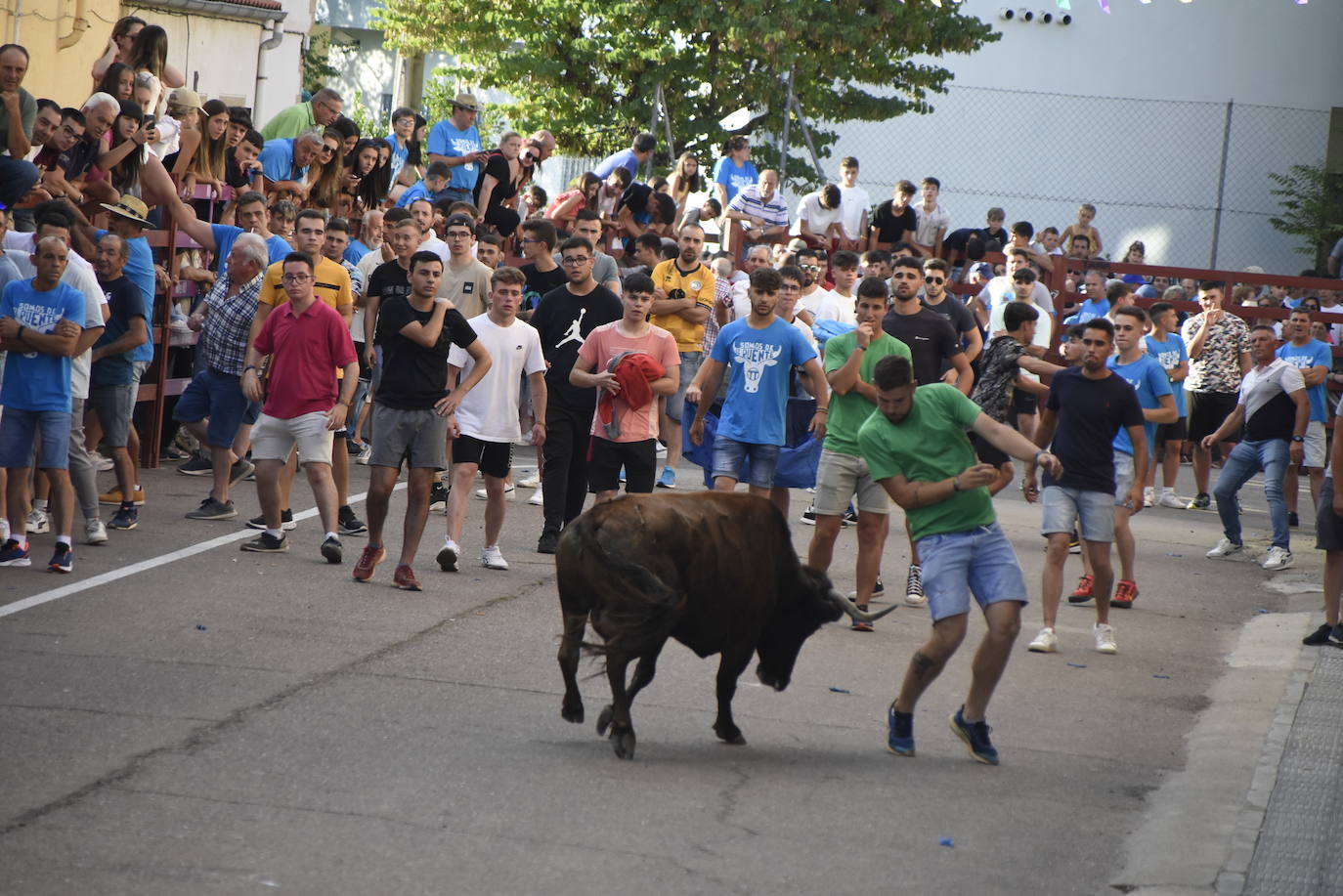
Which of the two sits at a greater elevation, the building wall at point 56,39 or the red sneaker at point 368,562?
the building wall at point 56,39

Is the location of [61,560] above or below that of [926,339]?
below

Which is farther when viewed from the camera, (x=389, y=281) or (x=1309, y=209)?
(x=1309, y=209)

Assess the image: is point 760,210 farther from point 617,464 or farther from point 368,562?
point 368,562

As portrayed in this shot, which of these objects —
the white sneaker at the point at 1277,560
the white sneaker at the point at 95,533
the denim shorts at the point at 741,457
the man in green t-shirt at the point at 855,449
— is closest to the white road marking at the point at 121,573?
the white sneaker at the point at 95,533

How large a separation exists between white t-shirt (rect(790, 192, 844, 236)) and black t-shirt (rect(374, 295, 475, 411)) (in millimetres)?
12343

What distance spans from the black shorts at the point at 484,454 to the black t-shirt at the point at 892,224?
1254cm

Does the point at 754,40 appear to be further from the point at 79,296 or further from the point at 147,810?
the point at 147,810

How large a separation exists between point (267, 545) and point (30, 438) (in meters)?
1.58

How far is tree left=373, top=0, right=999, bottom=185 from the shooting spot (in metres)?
26.5

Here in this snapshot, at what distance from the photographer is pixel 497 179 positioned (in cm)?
1839

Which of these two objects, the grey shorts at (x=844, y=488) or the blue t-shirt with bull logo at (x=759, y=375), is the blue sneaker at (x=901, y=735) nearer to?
the grey shorts at (x=844, y=488)

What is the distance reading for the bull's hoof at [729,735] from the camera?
7.23 meters

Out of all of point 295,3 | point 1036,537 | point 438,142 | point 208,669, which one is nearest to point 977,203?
point 295,3

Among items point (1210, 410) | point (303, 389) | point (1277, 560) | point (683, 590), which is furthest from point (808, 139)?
point (683, 590)
